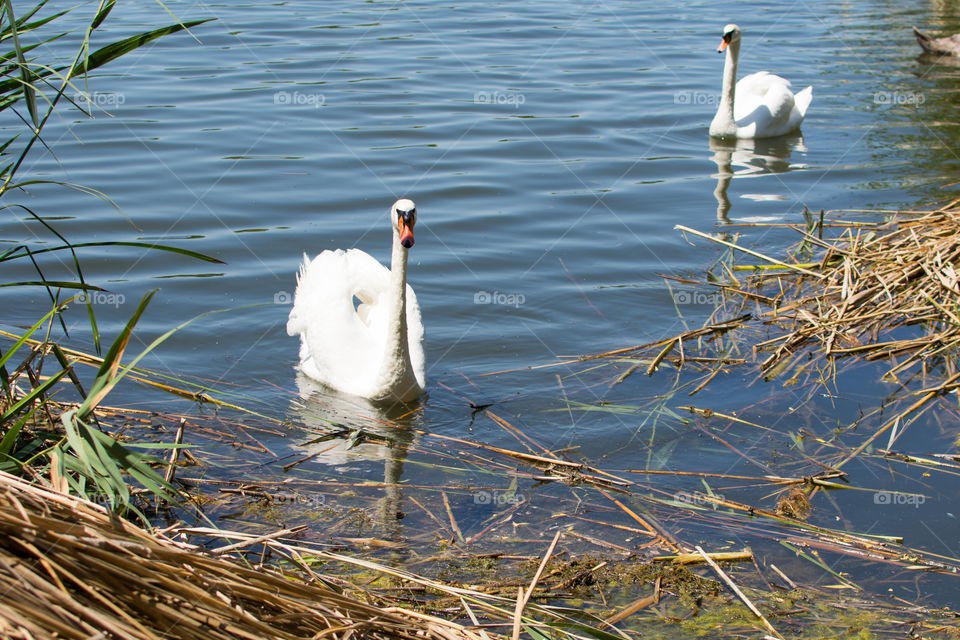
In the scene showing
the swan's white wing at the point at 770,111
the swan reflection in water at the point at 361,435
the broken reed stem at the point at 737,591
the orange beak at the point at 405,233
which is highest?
the swan's white wing at the point at 770,111

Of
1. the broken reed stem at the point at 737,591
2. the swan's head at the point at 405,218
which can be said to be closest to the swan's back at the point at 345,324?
the swan's head at the point at 405,218

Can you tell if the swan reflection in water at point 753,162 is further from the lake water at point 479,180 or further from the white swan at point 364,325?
the white swan at point 364,325

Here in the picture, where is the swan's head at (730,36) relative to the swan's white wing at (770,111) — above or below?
above

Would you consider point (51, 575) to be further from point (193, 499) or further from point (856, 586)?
point (856, 586)

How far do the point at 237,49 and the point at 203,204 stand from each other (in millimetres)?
7300

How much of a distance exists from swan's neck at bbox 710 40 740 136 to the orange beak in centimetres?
736

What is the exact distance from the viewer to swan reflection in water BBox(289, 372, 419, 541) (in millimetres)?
4796

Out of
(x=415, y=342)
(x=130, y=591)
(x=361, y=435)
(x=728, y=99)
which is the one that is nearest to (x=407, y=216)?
(x=415, y=342)

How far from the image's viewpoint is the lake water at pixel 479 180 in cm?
633

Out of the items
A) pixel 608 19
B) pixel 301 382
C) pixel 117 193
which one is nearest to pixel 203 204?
pixel 117 193

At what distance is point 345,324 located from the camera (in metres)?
6.33

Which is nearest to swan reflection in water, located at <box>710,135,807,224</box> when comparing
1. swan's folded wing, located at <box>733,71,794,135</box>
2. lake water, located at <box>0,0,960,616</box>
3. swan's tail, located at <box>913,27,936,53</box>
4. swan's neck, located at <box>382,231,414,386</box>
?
lake water, located at <box>0,0,960,616</box>

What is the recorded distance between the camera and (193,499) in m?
4.35

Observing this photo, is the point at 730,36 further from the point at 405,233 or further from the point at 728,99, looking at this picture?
the point at 405,233
